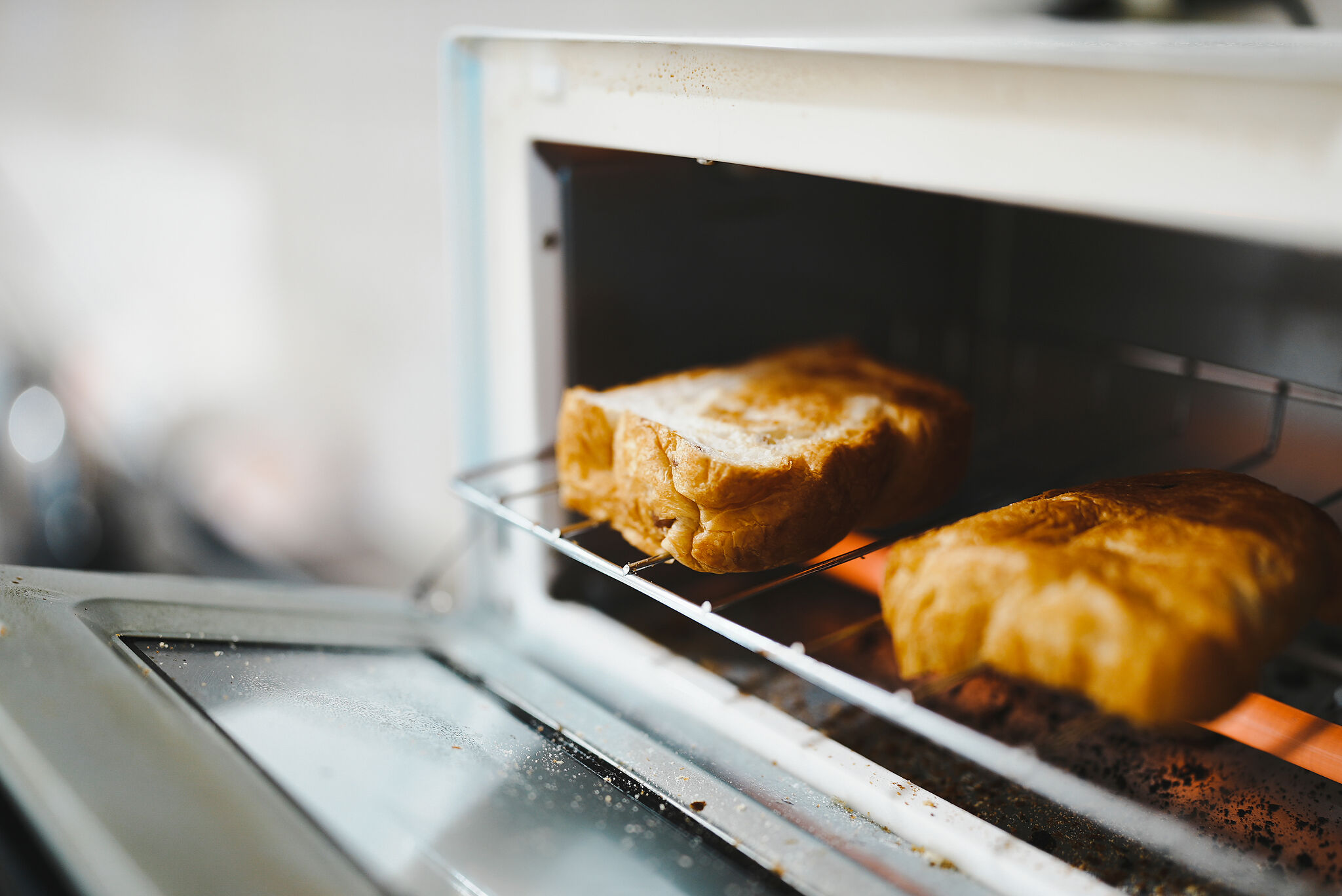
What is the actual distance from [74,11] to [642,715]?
98.9 inches

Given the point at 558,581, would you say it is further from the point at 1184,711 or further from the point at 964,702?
the point at 1184,711

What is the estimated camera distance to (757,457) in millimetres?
767

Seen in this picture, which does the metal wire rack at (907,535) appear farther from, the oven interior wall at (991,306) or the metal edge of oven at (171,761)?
the metal edge of oven at (171,761)

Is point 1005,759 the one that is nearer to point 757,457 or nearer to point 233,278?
point 757,457

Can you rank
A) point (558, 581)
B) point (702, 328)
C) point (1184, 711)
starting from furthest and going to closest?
point (702, 328) → point (558, 581) → point (1184, 711)

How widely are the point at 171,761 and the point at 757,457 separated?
46cm

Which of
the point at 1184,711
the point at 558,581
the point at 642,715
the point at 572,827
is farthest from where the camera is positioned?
the point at 558,581

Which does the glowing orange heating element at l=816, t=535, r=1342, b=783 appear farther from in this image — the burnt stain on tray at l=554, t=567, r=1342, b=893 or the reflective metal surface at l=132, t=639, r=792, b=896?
the reflective metal surface at l=132, t=639, r=792, b=896

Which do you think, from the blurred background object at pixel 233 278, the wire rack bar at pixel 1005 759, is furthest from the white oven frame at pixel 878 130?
the blurred background object at pixel 233 278

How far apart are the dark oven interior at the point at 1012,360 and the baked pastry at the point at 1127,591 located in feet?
0.19

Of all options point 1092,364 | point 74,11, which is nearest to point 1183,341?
point 1092,364

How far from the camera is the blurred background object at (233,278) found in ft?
5.55

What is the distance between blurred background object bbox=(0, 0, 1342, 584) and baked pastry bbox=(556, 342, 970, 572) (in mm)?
668

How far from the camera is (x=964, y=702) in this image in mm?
868
